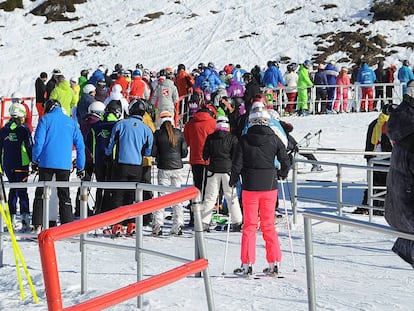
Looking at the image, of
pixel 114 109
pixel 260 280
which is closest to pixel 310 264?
pixel 260 280

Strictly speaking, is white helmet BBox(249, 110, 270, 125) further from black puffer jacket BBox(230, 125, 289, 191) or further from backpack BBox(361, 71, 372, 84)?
backpack BBox(361, 71, 372, 84)

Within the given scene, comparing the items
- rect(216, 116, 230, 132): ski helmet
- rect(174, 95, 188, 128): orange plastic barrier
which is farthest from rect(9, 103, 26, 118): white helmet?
rect(174, 95, 188, 128): orange plastic barrier

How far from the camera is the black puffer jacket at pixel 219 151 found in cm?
1105

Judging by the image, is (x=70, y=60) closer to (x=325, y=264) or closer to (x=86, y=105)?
(x=86, y=105)

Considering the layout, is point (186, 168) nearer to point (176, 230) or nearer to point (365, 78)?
point (176, 230)

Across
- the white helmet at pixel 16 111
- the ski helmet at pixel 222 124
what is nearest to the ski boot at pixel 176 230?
the ski helmet at pixel 222 124

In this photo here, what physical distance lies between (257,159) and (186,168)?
9.89 meters

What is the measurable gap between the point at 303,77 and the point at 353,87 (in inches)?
60.4

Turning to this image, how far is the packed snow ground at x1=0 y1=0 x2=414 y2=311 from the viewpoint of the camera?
7891mm

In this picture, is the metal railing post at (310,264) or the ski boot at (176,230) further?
the ski boot at (176,230)

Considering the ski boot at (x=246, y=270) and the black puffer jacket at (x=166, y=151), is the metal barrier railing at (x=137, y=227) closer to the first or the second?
the ski boot at (x=246, y=270)

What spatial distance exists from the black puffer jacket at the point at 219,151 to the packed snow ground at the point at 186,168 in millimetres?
936

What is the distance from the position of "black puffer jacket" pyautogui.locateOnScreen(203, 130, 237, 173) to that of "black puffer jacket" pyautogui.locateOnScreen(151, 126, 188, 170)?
45 cm

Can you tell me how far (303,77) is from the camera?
24547 mm
